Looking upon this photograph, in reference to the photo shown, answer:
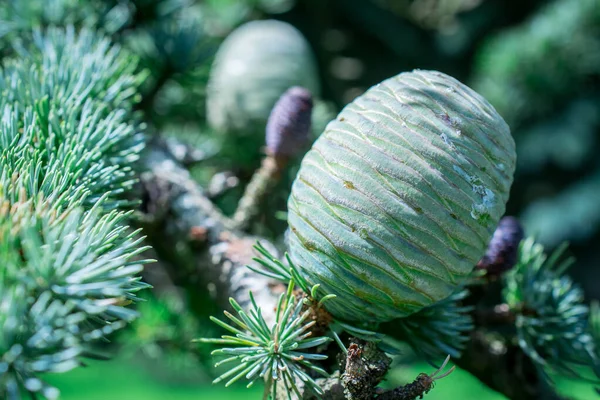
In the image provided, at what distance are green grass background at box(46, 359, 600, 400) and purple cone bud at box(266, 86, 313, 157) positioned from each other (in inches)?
23.1

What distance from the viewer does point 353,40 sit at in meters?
2.05

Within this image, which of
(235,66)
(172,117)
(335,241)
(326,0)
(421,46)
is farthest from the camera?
(421,46)

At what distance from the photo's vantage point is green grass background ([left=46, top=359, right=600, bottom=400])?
0.99 m

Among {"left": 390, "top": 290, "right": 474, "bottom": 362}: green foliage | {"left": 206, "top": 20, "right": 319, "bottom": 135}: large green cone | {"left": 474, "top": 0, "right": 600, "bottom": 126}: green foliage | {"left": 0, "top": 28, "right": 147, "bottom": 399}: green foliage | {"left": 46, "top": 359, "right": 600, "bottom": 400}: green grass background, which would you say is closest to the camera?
{"left": 0, "top": 28, "right": 147, "bottom": 399}: green foliage

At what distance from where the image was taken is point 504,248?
1.21 ft

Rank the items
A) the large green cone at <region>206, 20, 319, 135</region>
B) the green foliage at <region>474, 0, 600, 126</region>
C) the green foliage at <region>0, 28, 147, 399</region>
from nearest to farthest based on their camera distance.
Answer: the green foliage at <region>0, 28, 147, 399</region>
the large green cone at <region>206, 20, 319, 135</region>
the green foliage at <region>474, 0, 600, 126</region>

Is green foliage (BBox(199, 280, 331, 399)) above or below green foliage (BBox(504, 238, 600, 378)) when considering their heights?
above

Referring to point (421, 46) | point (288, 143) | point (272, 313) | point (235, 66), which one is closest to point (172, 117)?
point (235, 66)

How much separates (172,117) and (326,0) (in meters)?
1.26

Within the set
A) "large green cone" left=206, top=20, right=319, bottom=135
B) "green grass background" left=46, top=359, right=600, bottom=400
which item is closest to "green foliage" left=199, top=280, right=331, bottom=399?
"large green cone" left=206, top=20, right=319, bottom=135

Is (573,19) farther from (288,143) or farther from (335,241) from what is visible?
(335,241)

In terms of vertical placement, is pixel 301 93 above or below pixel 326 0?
above

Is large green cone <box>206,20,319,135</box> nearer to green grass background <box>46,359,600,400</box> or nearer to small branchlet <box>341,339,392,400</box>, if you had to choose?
small branchlet <box>341,339,392,400</box>

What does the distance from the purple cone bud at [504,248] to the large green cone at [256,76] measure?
0.25 meters
